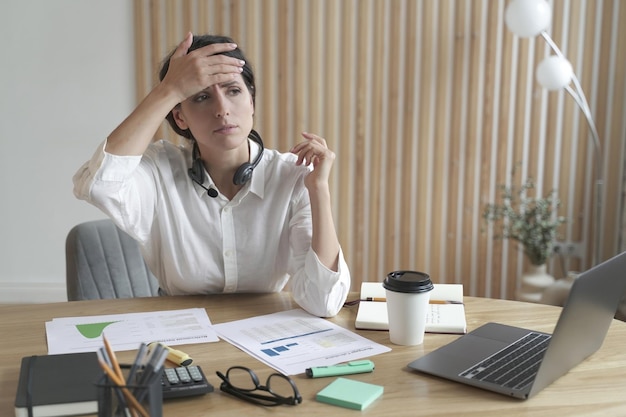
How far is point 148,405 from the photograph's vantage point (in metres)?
0.92

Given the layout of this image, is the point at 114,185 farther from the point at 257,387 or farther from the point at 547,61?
the point at 547,61

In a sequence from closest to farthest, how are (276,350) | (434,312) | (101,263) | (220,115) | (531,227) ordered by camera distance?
(276,350) < (434,312) < (220,115) < (101,263) < (531,227)

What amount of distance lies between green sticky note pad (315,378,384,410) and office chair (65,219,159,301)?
44.8 inches

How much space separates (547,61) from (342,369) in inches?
93.0

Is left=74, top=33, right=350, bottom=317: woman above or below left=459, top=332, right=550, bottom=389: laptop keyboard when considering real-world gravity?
above

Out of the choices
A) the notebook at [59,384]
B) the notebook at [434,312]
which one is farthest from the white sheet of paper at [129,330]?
the notebook at [434,312]

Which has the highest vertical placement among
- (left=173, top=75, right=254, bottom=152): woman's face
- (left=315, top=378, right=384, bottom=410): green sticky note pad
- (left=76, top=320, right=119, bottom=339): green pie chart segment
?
(left=173, top=75, right=254, bottom=152): woman's face

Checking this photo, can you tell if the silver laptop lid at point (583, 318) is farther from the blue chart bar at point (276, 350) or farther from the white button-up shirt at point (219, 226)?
the white button-up shirt at point (219, 226)

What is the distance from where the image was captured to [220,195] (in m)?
1.87

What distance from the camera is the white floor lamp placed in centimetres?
302

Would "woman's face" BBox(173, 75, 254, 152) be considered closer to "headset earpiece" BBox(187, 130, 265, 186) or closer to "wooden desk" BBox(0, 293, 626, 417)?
"headset earpiece" BBox(187, 130, 265, 186)

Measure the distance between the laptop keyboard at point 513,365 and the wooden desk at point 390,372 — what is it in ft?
0.12

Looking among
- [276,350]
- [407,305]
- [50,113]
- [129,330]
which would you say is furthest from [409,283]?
[50,113]

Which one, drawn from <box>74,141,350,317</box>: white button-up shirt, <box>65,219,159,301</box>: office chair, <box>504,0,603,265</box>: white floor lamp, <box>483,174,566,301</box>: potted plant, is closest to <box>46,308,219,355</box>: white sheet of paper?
<box>74,141,350,317</box>: white button-up shirt
